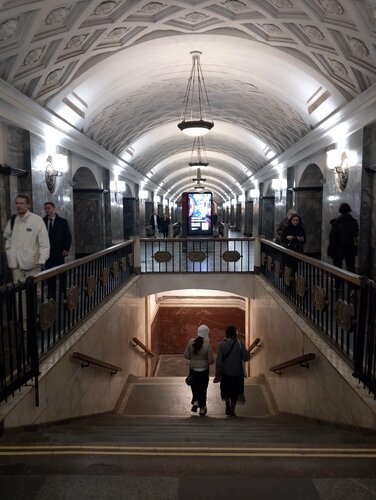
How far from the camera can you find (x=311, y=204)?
483 inches

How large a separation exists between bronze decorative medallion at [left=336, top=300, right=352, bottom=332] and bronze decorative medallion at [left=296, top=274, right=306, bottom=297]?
154 centimetres

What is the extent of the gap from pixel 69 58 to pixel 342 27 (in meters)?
4.53

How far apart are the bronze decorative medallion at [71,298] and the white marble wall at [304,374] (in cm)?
286

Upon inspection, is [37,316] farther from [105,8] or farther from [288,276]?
[105,8]

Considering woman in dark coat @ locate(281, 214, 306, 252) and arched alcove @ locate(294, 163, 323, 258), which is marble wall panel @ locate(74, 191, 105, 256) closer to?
arched alcove @ locate(294, 163, 323, 258)

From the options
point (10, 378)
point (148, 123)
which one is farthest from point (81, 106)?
point (10, 378)

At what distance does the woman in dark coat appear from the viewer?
720 centimetres

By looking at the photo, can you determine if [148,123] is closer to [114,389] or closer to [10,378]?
[114,389]

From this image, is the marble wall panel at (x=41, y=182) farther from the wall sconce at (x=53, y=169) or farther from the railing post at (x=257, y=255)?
the railing post at (x=257, y=255)

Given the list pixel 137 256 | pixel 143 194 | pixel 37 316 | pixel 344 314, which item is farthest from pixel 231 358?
pixel 143 194

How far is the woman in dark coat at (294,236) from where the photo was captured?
23.6 ft

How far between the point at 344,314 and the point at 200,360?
9.03 ft

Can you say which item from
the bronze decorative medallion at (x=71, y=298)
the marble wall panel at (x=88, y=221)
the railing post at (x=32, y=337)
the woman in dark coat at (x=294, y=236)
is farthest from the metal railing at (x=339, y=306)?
the marble wall panel at (x=88, y=221)

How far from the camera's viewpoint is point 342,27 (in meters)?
5.94
